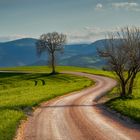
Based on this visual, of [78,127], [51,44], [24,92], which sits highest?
[51,44]

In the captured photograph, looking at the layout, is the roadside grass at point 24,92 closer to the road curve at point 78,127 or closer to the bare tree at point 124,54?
the road curve at point 78,127

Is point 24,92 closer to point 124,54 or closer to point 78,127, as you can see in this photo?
point 124,54

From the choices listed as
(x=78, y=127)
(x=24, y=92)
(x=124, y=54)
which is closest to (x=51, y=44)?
(x=24, y=92)

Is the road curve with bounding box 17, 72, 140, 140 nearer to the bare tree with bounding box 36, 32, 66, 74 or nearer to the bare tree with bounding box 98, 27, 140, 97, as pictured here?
the bare tree with bounding box 98, 27, 140, 97

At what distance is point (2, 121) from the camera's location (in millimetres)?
31234

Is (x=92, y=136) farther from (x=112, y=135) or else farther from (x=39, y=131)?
(x=39, y=131)

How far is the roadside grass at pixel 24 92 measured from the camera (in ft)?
104

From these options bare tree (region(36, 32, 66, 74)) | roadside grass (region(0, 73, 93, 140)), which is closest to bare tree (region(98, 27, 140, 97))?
roadside grass (region(0, 73, 93, 140))

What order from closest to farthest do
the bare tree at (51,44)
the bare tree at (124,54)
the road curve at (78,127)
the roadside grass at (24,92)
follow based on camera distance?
the road curve at (78,127), the roadside grass at (24,92), the bare tree at (124,54), the bare tree at (51,44)

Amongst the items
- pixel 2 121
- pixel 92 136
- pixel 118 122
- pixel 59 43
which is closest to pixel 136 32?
pixel 118 122

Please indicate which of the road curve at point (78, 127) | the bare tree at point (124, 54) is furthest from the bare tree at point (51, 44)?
the road curve at point (78, 127)

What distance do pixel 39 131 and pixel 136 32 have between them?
28.3 m

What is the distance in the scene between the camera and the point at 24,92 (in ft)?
241

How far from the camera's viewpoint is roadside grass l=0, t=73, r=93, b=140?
104ft
